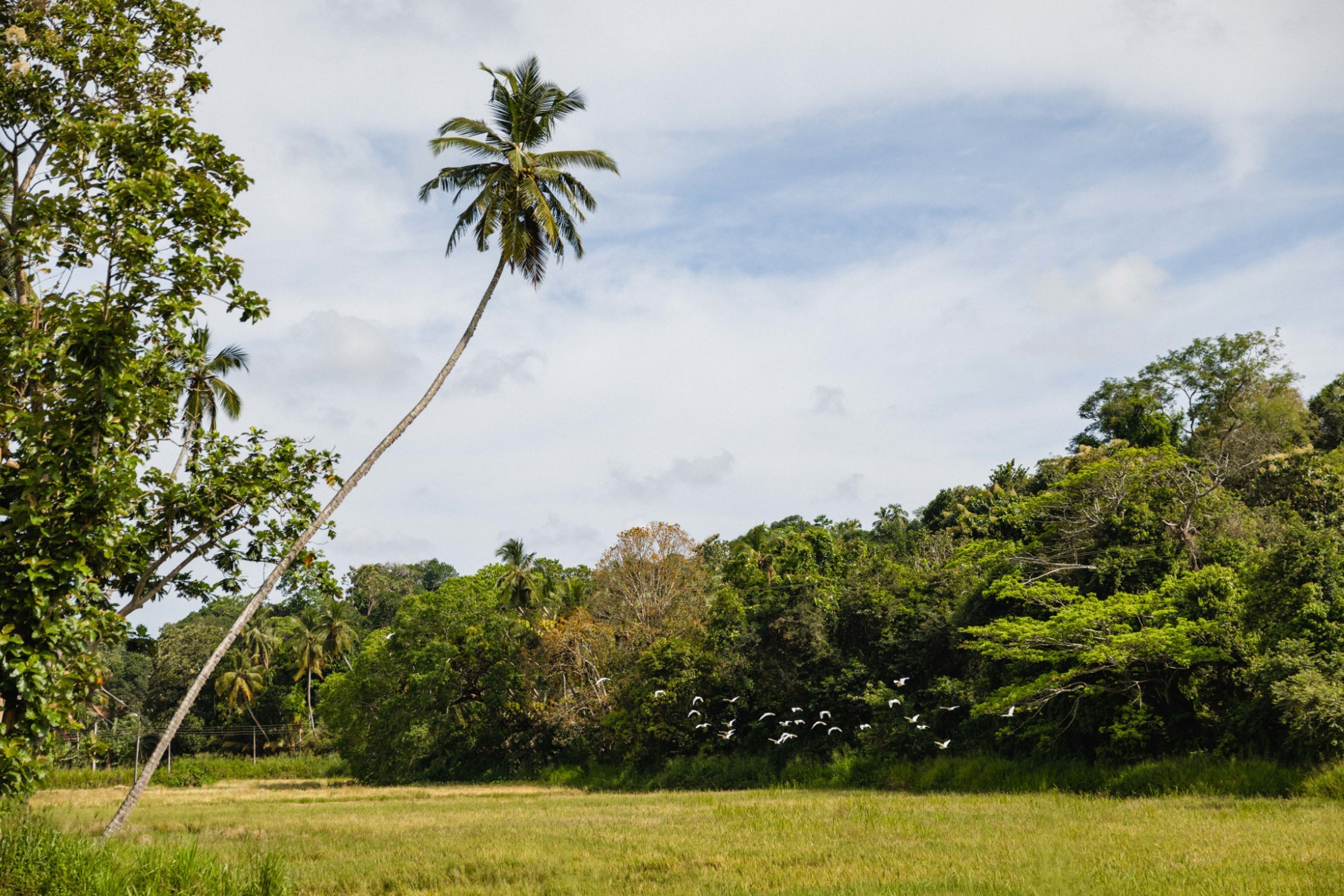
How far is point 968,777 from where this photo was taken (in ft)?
91.8

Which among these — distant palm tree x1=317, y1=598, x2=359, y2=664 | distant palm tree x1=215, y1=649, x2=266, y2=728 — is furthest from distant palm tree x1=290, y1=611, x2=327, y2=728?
distant palm tree x1=215, y1=649, x2=266, y2=728

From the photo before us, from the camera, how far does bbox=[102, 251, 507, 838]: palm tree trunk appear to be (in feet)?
50.0

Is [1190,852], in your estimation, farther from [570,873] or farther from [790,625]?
[790,625]

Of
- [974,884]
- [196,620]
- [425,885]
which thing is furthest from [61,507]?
[196,620]

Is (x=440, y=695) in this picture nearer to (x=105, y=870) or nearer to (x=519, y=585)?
(x=519, y=585)

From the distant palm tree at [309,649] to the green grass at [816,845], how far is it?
39750mm

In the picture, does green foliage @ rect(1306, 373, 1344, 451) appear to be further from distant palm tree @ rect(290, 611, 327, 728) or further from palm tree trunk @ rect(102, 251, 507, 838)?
distant palm tree @ rect(290, 611, 327, 728)

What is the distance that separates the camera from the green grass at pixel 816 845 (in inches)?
515

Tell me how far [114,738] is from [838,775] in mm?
44251

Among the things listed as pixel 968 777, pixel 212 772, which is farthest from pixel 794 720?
pixel 212 772

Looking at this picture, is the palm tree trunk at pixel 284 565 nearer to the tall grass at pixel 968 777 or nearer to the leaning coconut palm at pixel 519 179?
the leaning coconut palm at pixel 519 179

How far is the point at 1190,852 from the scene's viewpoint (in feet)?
46.7

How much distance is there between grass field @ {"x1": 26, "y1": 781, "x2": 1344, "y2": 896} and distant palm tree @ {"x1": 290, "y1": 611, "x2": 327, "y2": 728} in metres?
40.4

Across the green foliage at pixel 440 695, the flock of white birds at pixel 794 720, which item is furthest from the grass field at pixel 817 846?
the green foliage at pixel 440 695
